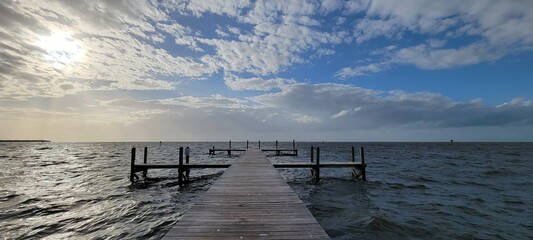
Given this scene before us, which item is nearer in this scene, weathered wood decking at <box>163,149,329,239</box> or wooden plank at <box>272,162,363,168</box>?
weathered wood decking at <box>163,149,329,239</box>

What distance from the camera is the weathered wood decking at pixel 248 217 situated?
16.1 ft

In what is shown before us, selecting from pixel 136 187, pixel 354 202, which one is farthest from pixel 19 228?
pixel 354 202

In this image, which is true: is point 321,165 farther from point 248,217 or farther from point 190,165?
point 248,217

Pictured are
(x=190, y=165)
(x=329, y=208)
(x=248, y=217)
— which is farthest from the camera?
(x=190, y=165)

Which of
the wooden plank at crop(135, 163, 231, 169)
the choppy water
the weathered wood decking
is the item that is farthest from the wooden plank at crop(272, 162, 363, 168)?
the weathered wood decking

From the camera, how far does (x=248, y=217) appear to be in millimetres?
5930

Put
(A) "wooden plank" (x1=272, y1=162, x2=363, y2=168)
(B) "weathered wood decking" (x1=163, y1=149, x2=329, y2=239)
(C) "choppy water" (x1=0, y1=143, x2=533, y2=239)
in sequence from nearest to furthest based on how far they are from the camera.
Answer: (B) "weathered wood decking" (x1=163, y1=149, x2=329, y2=239), (C) "choppy water" (x1=0, y1=143, x2=533, y2=239), (A) "wooden plank" (x1=272, y1=162, x2=363, y2=168)

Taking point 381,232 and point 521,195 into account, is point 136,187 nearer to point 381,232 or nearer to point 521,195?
point 381,232

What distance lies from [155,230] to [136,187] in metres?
9.11

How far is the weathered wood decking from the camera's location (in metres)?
4.91

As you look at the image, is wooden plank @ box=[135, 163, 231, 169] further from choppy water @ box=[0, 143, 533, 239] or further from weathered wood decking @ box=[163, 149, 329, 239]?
weathered wood decking @ box=[163, 149, 329, 239]

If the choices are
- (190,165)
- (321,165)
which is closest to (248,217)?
(321,165)

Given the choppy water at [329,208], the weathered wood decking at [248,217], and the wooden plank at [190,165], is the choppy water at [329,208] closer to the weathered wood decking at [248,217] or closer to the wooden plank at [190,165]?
the wooden plank at [190,165]

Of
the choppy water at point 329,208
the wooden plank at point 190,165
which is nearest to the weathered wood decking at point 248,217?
the choppy water at point 329,208
